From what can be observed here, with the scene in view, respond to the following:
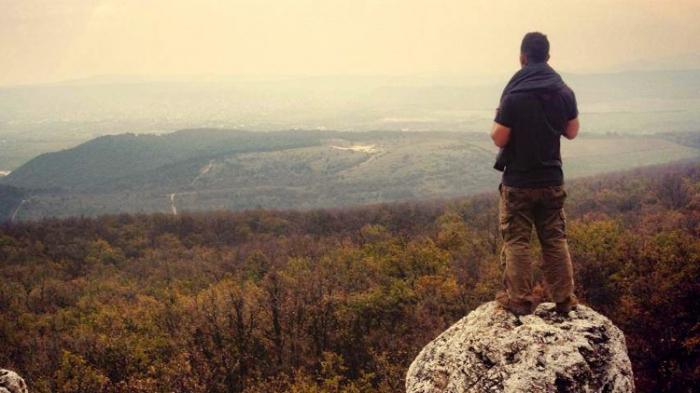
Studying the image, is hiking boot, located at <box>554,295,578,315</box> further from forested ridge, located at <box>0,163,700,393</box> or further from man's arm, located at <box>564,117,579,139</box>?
forested ridge, located at <box>0,163,700,393</box>

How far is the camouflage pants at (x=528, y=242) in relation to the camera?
22.3 ft

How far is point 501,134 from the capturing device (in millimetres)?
6672

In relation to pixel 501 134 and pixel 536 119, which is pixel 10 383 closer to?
pixel 501 134

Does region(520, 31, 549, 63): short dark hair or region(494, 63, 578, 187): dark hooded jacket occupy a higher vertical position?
region(520, 31, 549, 63): short dark hair

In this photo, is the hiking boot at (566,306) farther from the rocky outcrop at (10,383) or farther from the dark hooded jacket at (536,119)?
the rocky outcrop at (10,383)

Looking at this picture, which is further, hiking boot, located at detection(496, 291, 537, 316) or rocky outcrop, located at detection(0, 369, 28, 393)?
rocky outcrop, located at detection(0, 369, 28, 393)

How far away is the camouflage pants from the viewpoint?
6793 mm

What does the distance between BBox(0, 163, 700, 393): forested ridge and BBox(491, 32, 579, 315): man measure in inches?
501

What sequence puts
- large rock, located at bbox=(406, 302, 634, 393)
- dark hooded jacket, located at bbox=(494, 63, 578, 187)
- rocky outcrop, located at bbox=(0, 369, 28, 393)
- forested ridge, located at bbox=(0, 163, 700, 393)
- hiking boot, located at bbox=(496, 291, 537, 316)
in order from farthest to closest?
1. forested ridge, located at bbox=(0, 163, 700, 393)
2. rocky outcrop, located at bbox=(0, 369, 28, 393)
3. hiking boot, located at bbox=(496, 291, 537, 316)
4. dark hooded jacket, located at bbox=(494, 63, 578, 187)
5. large rock, located at bbox=(406, 302, 634, 393)

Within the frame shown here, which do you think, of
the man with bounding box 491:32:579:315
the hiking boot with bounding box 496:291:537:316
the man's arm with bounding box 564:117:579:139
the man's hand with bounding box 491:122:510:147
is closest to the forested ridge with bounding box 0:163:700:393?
the hiking boot with bounding box 496:291:537:316

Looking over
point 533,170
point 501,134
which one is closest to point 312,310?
point 533,170

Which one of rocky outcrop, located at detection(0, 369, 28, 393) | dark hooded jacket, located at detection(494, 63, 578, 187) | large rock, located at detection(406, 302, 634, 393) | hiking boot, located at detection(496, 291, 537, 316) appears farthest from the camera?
rocky outcrop, located at detection(0, 369, 28, 393)

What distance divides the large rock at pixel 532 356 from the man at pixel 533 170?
330 mm

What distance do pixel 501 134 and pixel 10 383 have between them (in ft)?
28.6
